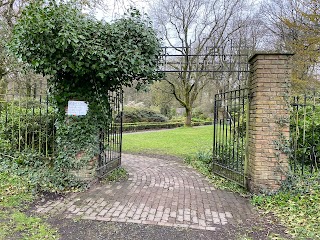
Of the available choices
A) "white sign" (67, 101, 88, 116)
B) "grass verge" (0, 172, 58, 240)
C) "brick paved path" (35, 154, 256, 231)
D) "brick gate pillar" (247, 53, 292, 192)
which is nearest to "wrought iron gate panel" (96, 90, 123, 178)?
"brick paved path" (35, 154, 256, 231)

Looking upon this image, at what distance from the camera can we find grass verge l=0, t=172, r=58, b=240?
2.64 meters

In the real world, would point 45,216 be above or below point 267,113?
below

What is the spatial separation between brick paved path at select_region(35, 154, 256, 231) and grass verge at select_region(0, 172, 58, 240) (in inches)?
12.0

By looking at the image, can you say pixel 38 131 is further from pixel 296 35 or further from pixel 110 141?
pixel 296 35

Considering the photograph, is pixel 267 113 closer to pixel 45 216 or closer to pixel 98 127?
pixel 98 127

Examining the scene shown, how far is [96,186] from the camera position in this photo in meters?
4.33

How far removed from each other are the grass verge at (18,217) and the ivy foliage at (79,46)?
162 cm

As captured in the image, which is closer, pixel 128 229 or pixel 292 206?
pixel 128 229

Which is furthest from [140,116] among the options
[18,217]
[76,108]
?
[18,217]

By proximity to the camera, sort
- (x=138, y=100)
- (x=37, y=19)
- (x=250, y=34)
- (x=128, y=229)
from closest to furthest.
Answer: (x=128, y=229) < (x=37, y=19) < (x=250, y=34) < (x=138, y=100)

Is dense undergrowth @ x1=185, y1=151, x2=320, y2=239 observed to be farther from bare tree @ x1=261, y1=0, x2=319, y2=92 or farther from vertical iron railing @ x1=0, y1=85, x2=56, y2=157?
bare tree @ x1=261, y1=0, x2=319, y2=92

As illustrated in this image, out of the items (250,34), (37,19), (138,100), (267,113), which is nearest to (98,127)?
(37,19)

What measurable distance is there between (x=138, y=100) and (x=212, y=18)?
13.0 m

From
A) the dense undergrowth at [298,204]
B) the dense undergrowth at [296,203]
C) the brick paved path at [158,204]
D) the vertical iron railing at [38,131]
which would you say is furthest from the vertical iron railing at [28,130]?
the dense undergrowth at [298,204]
